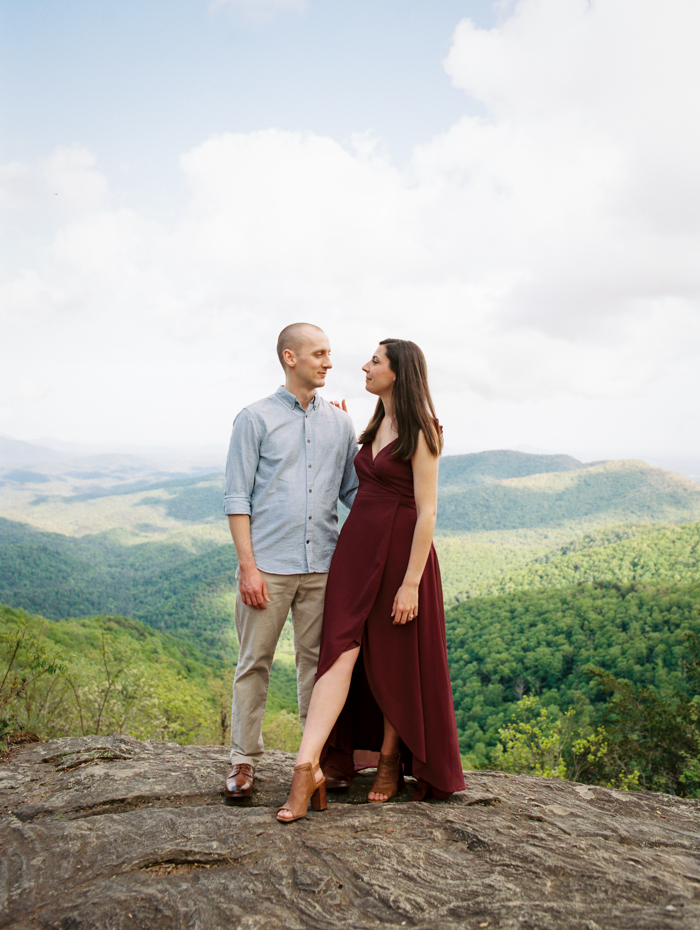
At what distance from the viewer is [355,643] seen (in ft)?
11.1

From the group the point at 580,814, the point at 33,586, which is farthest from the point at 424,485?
the point at 33,586

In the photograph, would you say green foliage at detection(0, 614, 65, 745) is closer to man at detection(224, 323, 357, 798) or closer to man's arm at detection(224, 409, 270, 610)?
man at detection(224, 323, 357, 798)

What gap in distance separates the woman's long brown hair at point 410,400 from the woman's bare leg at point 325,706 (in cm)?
122

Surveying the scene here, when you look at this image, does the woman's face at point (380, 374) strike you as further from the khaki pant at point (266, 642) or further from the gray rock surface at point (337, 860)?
the gray rock surface at point (337, 860)

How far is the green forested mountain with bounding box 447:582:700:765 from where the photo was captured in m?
42.5

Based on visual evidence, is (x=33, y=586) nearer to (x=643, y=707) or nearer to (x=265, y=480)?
(x=643, y=707)

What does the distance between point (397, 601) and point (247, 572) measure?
0.91 meters

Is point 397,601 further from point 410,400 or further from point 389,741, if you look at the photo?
point 410,400

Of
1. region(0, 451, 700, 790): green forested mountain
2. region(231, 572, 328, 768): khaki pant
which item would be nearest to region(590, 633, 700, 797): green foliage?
region(0, 451, 700, 790): green forested mountain

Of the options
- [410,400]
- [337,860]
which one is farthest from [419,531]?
[337,860]

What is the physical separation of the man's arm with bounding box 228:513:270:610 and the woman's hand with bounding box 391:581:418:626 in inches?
31.7

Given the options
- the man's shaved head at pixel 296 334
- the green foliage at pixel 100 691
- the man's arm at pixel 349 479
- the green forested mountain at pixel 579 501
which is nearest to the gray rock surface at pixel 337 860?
the man's arm at pixel 349 479

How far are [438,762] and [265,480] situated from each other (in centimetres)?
194

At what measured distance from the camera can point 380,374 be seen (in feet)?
11.6
